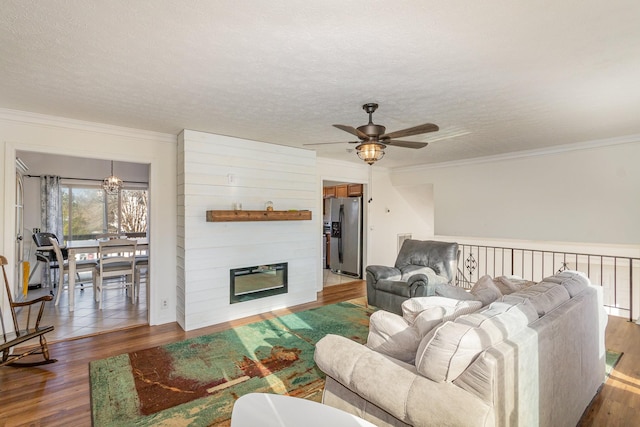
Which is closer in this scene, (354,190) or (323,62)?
(323,62)

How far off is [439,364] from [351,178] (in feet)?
16.4

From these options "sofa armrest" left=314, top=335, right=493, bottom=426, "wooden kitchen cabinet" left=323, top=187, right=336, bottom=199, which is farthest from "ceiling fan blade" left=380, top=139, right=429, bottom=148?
"wooden kitchen cabinet" left=323, top=187, right=336, bottom=199

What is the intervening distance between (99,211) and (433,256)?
7262 mm

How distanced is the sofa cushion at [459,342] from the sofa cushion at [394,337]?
15 cm

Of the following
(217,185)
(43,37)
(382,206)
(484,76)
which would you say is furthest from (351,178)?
(43,37)

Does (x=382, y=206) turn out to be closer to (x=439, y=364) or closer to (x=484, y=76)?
(x=484, y=76)

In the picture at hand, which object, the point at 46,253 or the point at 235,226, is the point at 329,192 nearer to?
the point at 235,226

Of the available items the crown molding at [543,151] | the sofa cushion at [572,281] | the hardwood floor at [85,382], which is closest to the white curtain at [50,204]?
the hardwood floor at [85,382]

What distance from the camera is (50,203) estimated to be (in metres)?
6.27

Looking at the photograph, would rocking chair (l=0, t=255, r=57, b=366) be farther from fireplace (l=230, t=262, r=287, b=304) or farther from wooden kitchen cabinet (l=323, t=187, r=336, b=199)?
wooden kitchen cabinet (l=323, t=187, r=336, b=199)

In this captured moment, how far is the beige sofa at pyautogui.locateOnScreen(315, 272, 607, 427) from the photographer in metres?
1.36

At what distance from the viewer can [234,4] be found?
1537 millimetres

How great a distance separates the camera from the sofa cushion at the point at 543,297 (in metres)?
1.97

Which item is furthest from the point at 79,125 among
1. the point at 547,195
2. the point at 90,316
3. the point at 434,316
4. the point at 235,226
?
the point at 547,195
